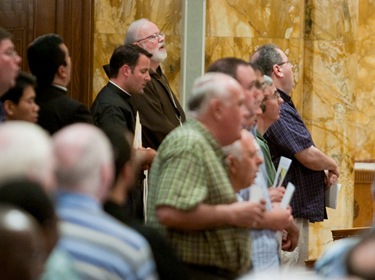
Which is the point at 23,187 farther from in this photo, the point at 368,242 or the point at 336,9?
the point at 336,9

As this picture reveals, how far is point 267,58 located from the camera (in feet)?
29.7

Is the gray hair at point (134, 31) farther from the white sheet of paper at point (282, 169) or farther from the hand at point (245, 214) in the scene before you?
the hand at point (245, 214)

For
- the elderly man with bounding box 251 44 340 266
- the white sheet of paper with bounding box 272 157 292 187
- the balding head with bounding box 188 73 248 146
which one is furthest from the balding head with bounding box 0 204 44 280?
the elderly man with bounding box 251 44 340 266

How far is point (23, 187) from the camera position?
3.71 meters

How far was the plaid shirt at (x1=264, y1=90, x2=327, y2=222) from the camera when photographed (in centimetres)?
858

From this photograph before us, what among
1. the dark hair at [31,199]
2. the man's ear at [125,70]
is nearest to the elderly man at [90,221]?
the dark hair at [31,199]

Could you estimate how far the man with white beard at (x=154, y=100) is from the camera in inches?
328

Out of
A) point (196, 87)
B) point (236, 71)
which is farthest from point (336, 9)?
point (196, 87)

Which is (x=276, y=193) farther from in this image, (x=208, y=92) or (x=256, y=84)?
(x=208, y=92)

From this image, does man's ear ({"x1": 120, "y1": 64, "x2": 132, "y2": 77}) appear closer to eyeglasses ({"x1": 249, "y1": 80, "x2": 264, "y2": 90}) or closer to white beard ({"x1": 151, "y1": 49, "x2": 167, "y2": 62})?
white beard ({"x1": 151, "y1": 49, "x2": 167, "y2": 62})

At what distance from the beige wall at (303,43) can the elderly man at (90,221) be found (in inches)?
232

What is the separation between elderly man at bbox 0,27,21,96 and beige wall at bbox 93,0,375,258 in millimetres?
3642

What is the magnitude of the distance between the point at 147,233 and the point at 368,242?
1.51m

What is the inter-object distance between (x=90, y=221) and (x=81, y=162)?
21 centimetres
